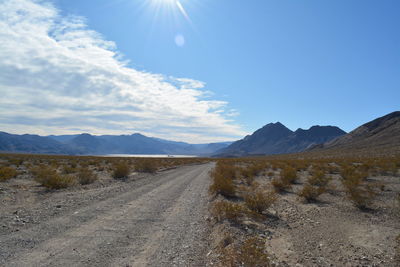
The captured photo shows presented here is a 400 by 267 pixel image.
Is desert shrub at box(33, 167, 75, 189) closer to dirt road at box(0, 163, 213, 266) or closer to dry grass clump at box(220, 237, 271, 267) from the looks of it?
dirt road at box(0, 163, 213, 266)

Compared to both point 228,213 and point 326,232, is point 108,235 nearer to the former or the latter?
point 228,213

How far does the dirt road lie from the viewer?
5.38 m

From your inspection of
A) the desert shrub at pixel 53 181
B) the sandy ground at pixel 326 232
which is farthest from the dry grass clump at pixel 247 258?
the desert shrub at pixel 53 181

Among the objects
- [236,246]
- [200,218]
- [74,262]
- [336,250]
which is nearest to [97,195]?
[200,218]

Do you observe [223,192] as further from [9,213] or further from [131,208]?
[9,213]

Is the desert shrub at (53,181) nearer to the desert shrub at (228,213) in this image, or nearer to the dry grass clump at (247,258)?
the desert shrub at (228,213)

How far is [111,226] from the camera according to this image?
25.6 feet

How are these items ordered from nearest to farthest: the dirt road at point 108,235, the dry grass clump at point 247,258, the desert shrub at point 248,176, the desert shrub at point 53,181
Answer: the dry grass clump at point 247,258 → the dirt road at point 108,235 → the desert shrub at point 53,181 → the desert shrub at point 248,176

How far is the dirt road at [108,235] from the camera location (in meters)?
5.38

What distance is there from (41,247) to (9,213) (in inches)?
185

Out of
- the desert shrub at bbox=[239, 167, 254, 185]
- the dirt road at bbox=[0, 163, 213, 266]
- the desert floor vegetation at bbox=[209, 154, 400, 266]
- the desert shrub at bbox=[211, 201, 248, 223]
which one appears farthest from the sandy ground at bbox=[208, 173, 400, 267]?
the desert shrub at bbox=[239, 167, 254, 185]

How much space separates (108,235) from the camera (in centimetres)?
693

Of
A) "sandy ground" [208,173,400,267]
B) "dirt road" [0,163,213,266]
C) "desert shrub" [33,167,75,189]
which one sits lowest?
"dirt road" [0,163,213,266]

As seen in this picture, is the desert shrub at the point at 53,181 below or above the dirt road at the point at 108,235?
above
